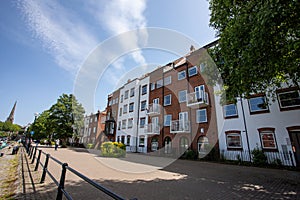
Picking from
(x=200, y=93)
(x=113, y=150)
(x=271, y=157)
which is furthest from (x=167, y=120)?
(x=271, y=157)

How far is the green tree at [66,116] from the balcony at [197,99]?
25936 millimetres

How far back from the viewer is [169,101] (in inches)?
819

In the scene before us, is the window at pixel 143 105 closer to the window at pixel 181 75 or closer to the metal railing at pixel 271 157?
the window at pixel 181 75

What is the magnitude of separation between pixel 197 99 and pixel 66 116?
1105 inches

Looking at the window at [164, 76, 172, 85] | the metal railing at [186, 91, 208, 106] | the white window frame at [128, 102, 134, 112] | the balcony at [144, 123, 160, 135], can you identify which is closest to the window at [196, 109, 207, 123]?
the metal railing at [186, 91, 208, 106]

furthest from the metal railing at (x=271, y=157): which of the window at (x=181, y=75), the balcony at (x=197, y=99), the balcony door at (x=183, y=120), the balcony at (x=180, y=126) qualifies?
the window at (x=181, y=75)

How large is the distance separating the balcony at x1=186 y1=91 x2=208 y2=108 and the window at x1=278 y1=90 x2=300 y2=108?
5892 millimetres

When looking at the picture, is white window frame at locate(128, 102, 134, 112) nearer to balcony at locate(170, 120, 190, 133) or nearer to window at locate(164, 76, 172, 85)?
window at locate(164, 76, 172, 85)

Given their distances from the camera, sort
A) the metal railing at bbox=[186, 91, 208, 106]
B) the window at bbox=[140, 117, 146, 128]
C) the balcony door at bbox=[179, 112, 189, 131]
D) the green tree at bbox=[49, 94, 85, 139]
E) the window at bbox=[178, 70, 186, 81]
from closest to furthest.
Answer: the metal railing at bbox=[186, 91, 208, 106] → the balcony door at bbox=[179, 112, 189, 131] → the window at bbox=[178, 70, 186, 81] → the window at bbox=[140, 117, 146, 128] → the green tree at bbox=[49, 94, 85, 139]

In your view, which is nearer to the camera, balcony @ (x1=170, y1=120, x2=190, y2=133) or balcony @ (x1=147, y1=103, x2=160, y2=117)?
balcony @ (x1=170, y1=120, x2=190, y2=133)

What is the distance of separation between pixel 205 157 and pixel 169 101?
8.83 m

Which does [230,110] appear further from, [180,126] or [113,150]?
[113,150]

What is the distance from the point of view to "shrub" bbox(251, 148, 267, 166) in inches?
437

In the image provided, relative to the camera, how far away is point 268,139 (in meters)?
11.7
